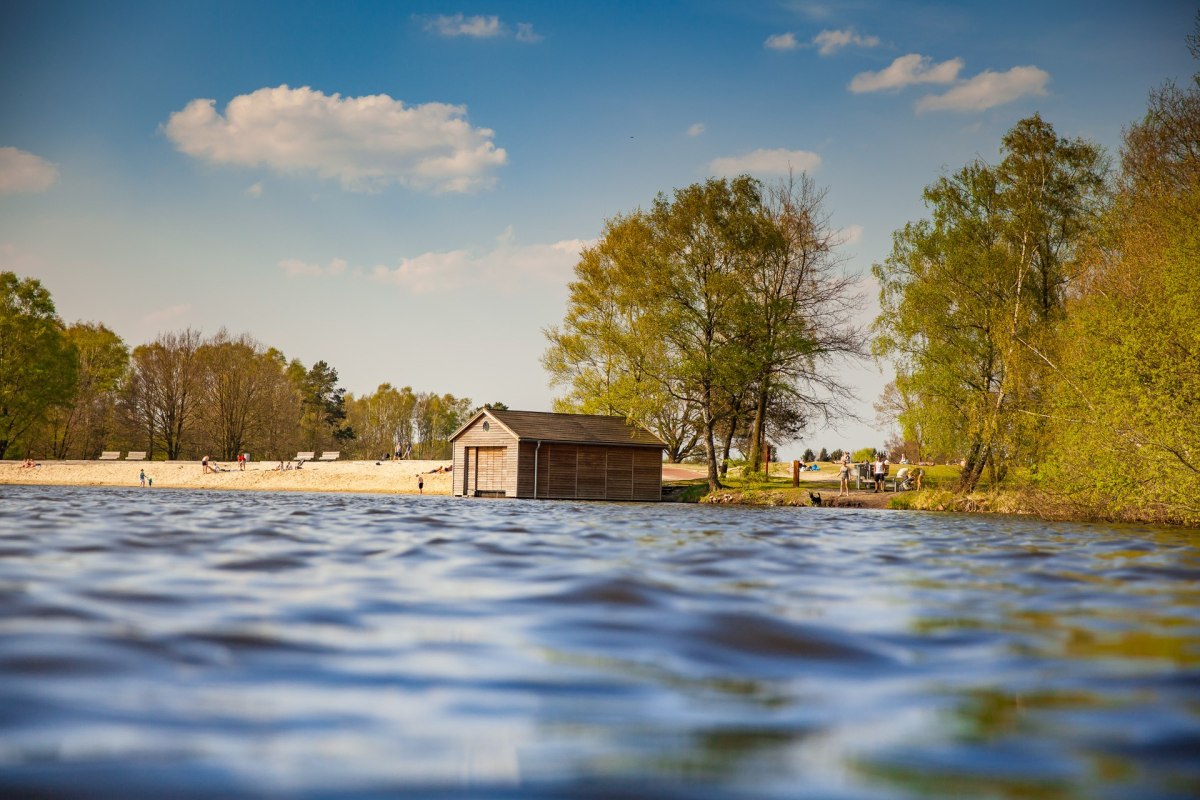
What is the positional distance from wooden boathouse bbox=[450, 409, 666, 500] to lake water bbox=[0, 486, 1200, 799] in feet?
109

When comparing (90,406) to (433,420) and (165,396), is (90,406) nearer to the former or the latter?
(165,396)

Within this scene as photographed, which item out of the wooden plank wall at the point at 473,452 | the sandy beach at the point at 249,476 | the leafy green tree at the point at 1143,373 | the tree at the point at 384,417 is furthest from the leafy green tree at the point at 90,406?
the leafy green tree at the point at 1143,373

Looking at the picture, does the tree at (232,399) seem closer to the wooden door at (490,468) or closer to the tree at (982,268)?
the wooden door at (490,468)

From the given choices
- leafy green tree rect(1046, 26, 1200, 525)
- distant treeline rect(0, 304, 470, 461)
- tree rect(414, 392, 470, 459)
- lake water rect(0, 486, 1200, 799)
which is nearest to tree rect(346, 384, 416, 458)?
tree rect(414, 392, 470, 459)

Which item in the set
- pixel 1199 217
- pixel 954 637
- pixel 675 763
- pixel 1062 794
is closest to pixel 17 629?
pixel 675 763

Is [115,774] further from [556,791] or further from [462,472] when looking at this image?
[462,472]

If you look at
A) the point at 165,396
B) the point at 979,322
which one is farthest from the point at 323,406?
the point at 979,322

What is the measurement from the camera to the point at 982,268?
34188 mm

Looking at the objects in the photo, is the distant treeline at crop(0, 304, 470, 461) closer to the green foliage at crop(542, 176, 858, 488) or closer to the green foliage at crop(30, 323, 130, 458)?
the green foliage at crop(30, 323, 130, 458)

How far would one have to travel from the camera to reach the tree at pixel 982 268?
112 feet

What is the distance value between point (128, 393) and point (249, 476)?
2581 cm

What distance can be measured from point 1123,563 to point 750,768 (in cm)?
855

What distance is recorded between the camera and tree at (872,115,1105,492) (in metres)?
34.1

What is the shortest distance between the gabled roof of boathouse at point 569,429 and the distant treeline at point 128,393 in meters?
34.9
